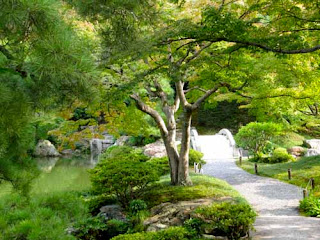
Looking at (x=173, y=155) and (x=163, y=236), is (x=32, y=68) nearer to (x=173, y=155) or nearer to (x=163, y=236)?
(x=163, y=236)

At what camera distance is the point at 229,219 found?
520cm

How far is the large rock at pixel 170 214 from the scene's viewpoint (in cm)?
623

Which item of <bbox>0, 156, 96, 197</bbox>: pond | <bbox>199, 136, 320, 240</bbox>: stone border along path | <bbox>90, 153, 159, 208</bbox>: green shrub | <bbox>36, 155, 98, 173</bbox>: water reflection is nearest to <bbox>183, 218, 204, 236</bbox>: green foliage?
<bbox>199, 136, 320, 240</bbox>: stone border along path

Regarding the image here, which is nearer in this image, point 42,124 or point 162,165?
point 42,124

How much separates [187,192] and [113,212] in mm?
1705

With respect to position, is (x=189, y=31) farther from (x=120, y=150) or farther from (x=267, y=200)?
(x=120, y=150)

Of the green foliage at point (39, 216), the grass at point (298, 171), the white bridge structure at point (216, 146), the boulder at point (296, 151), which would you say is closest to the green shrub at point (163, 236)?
the green foliage at point (39, 216)

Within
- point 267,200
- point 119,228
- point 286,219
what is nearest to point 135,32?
point 119,228

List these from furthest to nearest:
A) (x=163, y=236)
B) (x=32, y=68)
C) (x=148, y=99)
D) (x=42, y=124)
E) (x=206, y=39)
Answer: (x=148, y=99) → (x=42, y=124) → (x=163, y=236) → (x=206, y=39) → (x=32, y=68)

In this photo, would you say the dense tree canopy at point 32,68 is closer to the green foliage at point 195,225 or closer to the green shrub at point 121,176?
the green foliage at point 195,225

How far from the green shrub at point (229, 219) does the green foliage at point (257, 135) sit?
34.7ft

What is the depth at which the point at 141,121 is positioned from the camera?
31.4ft

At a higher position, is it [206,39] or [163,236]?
[206,39]

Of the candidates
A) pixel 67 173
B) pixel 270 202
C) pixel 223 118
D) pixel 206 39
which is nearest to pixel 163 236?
pixel 206 39
